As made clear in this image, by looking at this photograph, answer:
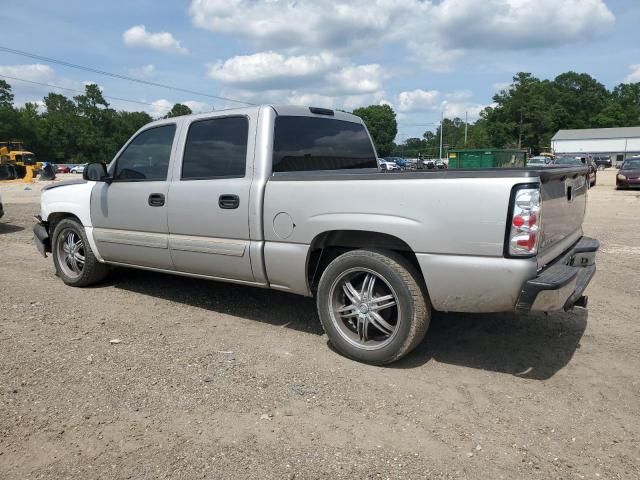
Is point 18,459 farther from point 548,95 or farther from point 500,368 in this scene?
point 548,95

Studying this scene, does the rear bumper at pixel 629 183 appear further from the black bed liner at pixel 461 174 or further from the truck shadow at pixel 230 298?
the truck shadow at pixel 230 298

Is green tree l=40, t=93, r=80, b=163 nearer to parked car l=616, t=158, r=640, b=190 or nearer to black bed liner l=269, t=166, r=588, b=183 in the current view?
parked car l=616, t=158, r=640, b=190

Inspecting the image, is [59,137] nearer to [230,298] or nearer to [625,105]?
[230,298]

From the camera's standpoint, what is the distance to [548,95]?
115 metres

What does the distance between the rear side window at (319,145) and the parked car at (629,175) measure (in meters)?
21.4

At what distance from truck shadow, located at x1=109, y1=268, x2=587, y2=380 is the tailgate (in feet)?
2.73

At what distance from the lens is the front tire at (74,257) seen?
5.99 meters

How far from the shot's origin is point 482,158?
2641cm

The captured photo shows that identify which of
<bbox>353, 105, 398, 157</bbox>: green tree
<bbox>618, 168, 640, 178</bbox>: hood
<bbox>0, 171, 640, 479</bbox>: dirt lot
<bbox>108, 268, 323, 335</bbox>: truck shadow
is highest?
<bbox>353, 105, 398, 157</bbox>: green tree

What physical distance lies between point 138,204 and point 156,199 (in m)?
0.30

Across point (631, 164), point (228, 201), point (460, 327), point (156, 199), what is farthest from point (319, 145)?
point (631, 164)

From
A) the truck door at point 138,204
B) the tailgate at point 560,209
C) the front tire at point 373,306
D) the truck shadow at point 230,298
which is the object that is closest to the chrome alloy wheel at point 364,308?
the front tire at point 373,306

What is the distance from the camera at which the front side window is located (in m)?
5.16

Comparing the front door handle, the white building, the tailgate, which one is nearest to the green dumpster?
the tailgate
